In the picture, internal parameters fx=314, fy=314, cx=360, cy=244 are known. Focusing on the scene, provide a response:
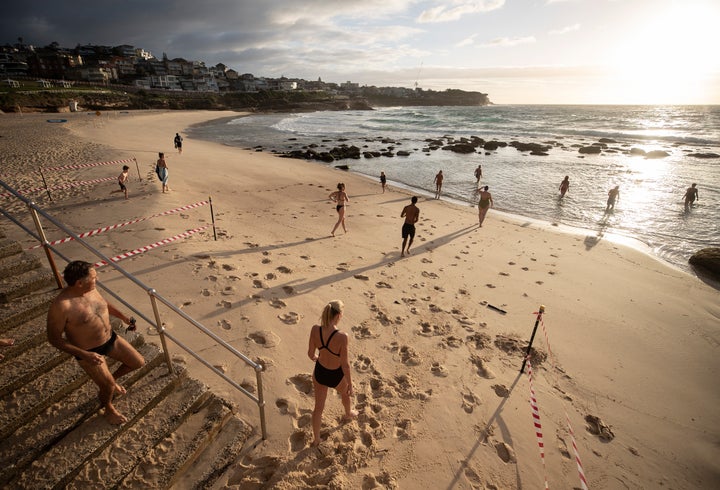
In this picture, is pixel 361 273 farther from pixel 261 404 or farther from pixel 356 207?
pixel 356 207

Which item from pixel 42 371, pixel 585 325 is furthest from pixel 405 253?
pixel 42 371

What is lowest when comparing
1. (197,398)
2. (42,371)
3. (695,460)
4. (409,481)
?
(695,460)

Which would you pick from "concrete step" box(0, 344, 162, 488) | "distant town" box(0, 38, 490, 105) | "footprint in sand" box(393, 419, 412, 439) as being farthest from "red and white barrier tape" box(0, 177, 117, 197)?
"distant town" box(0, 38, 490, 105)

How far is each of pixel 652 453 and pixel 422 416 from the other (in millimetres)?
3300

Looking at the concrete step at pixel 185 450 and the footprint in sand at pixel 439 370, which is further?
the footprint in sand at pixel 439 370

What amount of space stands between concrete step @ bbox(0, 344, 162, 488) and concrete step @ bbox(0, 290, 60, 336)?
45.6 inches

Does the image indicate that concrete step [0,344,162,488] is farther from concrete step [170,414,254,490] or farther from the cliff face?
the cliff face

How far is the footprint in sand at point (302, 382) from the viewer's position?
15.7ft

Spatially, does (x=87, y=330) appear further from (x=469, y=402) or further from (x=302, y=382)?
(x=469, y=402)

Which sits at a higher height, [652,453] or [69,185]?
[69,185]

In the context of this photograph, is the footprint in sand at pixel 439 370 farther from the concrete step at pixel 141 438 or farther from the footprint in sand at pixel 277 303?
the concrete step at pixel 141 438

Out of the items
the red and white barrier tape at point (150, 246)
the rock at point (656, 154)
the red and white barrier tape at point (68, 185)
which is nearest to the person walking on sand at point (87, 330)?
the red and white barrier tape at point (150, 246)

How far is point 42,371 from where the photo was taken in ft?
11.2

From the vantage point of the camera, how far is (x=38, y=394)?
3186 millimetres
